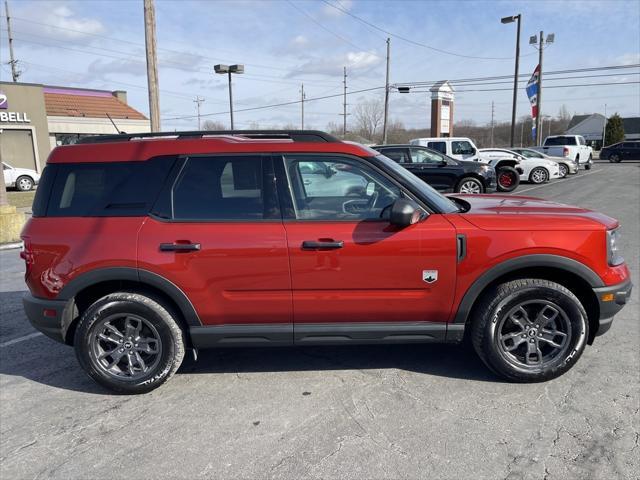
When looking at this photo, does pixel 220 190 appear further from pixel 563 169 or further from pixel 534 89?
pixel 534 89

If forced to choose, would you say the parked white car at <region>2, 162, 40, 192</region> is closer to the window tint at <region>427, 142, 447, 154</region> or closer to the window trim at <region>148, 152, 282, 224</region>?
the window tint at <region>427, 142, 447, 154</region>

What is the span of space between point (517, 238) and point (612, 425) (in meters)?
1.28

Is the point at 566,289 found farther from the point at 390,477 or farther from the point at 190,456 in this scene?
the point at 190,456

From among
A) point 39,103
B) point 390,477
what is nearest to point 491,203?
point 390,477

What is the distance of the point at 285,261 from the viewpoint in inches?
132

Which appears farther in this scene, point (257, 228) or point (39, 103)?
point (39, 103)

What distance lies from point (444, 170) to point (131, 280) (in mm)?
12938

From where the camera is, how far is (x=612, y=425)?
2992mm

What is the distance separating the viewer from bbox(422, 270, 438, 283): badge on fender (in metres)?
3.36

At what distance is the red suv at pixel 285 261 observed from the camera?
3.35 meters

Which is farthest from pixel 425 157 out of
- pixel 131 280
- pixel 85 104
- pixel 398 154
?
pixel 85 104

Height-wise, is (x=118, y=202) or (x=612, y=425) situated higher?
(x=118, y=202)

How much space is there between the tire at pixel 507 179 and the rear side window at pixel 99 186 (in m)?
16.0

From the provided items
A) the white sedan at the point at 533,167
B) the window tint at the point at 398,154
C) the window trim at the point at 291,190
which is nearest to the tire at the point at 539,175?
the white sedan at the point at 533,167
